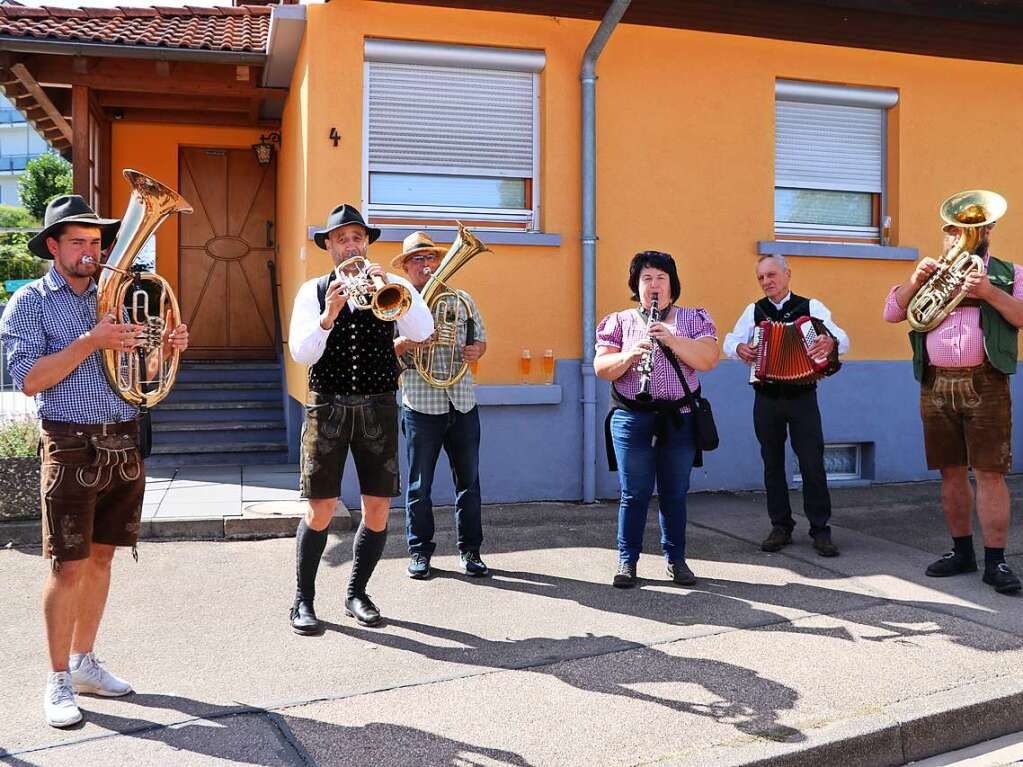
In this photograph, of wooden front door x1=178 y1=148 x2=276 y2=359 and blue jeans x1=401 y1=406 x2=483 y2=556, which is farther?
wooden front door x1=178 y1=148 x2=276 y2=359

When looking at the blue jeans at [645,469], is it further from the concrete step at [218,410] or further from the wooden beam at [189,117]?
the wooden beam at [189,117]

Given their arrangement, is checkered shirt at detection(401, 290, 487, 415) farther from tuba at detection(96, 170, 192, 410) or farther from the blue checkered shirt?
the blue checkered shirt

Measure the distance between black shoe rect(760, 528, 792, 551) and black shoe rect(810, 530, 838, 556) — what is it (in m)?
0.19

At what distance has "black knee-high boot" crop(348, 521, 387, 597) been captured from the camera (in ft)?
15.7

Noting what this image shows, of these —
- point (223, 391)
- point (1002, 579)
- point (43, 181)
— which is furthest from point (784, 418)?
point (43, 181)

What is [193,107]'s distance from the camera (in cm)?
1033

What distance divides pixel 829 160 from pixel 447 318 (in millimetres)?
5028

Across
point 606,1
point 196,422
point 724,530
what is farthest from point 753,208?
point 196,422

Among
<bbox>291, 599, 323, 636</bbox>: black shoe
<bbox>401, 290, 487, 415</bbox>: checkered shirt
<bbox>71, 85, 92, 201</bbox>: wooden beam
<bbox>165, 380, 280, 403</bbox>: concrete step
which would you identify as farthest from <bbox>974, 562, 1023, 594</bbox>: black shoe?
<bbox>71, 85, 92, 201</bbox>: wooden beam

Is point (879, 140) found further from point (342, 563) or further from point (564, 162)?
point (342, 563)

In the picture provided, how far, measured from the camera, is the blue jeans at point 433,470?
223 inches

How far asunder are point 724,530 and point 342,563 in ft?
9.19

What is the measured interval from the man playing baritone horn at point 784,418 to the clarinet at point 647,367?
1.14 meters

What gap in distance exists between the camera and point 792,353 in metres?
6.11
